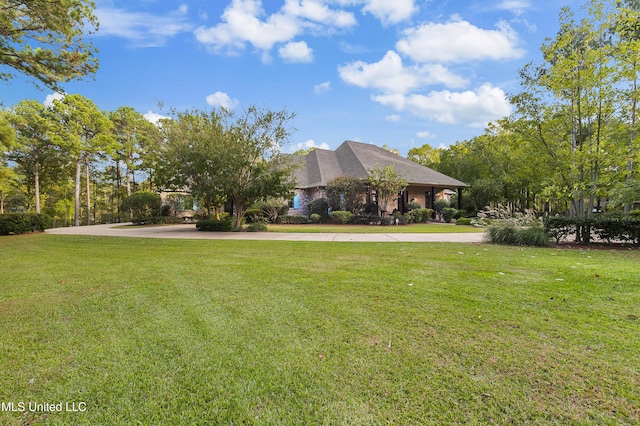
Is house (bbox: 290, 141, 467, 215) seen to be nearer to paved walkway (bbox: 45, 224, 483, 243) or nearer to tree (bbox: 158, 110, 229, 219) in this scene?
tree (bbox: 158, 110, 229, 219)

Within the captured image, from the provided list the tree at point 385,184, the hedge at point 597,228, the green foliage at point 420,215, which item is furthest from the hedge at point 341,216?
the hedge at point 597,228

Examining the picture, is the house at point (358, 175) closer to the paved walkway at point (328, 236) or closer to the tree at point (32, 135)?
the paved walkway at point (328, 236)

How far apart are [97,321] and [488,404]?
142 inches

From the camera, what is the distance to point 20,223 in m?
13.2

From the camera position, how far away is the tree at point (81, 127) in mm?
21188

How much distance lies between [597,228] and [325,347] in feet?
34.2

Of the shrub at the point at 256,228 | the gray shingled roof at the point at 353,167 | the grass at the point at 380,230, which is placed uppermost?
the gray shingled roof at the point at 353,167

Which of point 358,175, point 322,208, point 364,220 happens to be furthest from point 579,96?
point 322,208

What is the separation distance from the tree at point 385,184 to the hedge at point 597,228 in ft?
33.0

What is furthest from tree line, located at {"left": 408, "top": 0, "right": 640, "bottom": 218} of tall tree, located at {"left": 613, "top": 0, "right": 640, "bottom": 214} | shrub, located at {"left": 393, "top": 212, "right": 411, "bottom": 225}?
shrub, located at {"left": 393, "top": 212, "right": 411, "bottom": 225}

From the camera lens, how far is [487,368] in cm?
221

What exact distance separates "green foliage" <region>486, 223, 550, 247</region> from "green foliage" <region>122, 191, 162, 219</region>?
21.9 m

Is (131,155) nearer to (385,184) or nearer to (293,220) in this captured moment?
(293,220)

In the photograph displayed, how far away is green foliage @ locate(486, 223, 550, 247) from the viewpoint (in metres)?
8.80
